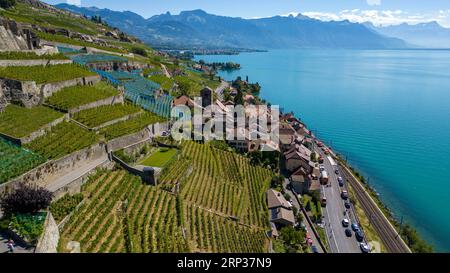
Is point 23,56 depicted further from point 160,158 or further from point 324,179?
point 324,179

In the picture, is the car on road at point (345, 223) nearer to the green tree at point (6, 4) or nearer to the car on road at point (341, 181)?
the car on road at point (341, 181)

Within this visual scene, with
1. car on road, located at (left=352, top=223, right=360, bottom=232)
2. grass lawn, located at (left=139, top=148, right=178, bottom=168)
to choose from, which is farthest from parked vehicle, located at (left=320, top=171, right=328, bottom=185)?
grass lawn, located at (left=139, top=148, right=178, bottom=168)

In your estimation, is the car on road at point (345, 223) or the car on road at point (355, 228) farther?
the car on road at point (345, 223)

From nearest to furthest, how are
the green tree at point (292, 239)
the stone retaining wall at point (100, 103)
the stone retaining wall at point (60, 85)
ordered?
the stone retaining wall at point (100, 103) → the stone retaining wall at point (60, 85) → the green tree at point (292, 239)

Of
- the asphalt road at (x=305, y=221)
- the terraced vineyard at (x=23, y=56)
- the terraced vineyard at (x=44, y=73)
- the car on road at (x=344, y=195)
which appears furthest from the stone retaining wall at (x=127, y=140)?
the car on road at (x=344, y=195)
